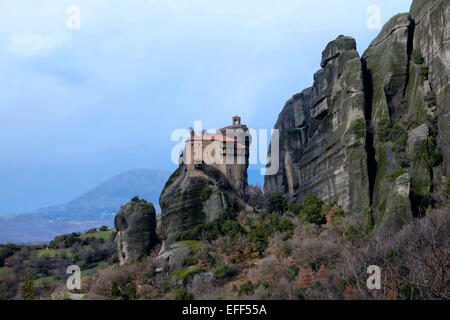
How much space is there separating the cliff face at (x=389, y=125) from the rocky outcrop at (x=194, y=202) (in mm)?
8437

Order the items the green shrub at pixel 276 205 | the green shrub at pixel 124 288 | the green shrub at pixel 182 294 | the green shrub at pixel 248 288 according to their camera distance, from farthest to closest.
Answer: the green shrub at pixel 276 205 → the green shrub at pixel 124 288 → the green shrub at pixel 182 294 → the green shrub at pixel 248 288

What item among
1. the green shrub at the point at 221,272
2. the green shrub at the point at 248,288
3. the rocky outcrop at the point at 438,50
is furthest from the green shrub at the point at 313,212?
the rocky outcrop at the point at 438,50

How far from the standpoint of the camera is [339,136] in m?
42.7

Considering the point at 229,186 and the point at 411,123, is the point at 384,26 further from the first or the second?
the point at 229,186

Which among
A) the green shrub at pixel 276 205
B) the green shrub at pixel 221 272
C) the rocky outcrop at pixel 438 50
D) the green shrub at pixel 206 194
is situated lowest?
the green shrub at pixel 221 272

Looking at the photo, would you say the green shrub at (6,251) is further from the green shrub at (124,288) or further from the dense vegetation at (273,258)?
the green shrub at (124,288)

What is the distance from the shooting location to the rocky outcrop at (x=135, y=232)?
48438mm

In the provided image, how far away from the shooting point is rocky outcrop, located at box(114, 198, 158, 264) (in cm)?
4844

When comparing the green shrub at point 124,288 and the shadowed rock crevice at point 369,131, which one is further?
the shadowed rock crevice at point 369,131

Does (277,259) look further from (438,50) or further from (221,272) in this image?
(438,50)

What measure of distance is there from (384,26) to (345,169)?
15.4 metres

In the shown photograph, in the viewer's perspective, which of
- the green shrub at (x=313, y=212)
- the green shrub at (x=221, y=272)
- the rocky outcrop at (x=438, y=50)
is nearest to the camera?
the rocky outcrop at (x=438, y=50)
